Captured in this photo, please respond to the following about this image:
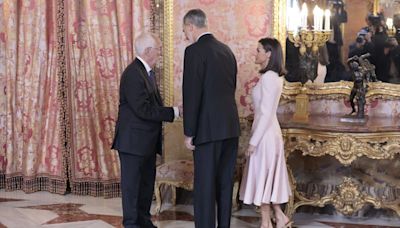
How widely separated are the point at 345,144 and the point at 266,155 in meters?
0.60

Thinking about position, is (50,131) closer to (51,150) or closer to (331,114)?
(51,150)

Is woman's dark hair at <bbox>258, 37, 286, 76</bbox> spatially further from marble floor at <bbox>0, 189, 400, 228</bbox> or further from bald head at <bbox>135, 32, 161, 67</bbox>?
marble floor at <bbox>0, 189, 400, 228</bbox>

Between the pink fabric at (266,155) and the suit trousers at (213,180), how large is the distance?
0.20 meters

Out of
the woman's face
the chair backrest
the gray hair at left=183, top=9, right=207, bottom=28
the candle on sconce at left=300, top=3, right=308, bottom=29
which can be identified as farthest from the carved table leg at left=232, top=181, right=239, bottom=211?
the gray hair at left=183, top=9, right=207, bottom=28

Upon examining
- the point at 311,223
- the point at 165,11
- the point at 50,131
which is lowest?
the point at 311,223

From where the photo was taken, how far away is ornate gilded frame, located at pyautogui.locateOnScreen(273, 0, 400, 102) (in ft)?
15.3

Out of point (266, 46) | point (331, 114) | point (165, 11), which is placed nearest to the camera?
point (266, 46)

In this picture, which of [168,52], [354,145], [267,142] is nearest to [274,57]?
[267,142]

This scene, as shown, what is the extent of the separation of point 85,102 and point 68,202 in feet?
3.15

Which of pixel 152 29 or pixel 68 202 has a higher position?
pixel 152 29

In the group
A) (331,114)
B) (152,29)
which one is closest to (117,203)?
(152,29)

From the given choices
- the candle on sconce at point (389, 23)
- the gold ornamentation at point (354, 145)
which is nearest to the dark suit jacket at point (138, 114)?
the gold ornamentation at point (354, 145)

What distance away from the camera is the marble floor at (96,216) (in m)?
4.59

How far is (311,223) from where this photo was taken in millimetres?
4617
